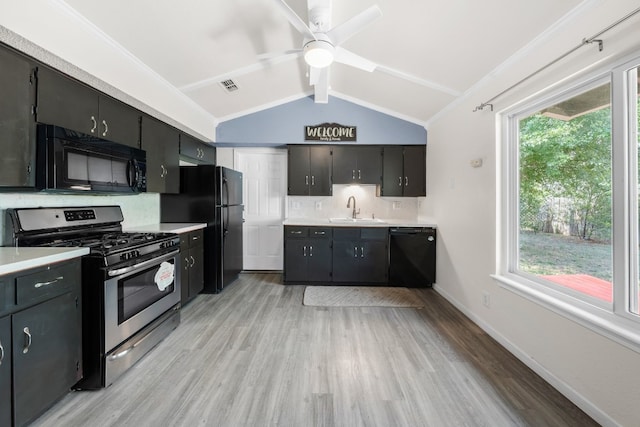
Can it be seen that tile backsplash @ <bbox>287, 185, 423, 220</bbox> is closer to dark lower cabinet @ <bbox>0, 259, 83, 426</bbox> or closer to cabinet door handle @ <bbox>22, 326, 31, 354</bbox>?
dark lower cabinet @ <bbox>0, 259, 83, 426</bbox>

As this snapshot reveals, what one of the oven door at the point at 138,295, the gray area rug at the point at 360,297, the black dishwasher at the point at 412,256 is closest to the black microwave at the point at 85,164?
the oven door at the point at 138,295

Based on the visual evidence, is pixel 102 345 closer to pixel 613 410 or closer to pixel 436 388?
pixel 436 388

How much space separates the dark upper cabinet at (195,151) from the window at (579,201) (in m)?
3.48

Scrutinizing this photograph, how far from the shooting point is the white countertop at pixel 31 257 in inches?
51.6

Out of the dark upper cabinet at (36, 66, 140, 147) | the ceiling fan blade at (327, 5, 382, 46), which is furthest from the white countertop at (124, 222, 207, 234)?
the ceiling fan blade at (327, 5, 382, 46)

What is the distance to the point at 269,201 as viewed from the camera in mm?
4684

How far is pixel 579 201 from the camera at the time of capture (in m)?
1.83

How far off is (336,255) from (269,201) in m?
1.53

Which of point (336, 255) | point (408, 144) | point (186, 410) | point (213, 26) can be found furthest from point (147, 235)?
point (408, 144)

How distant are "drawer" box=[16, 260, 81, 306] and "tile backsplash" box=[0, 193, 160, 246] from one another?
67 cm

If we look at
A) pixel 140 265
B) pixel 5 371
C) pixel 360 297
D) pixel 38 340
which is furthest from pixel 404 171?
pixel 5 371

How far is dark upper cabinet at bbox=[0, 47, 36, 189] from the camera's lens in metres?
1.53

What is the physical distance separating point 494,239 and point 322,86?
2556mm

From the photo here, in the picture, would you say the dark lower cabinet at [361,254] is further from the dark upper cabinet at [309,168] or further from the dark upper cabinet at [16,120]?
the dark upper cabinet at [16,120]
